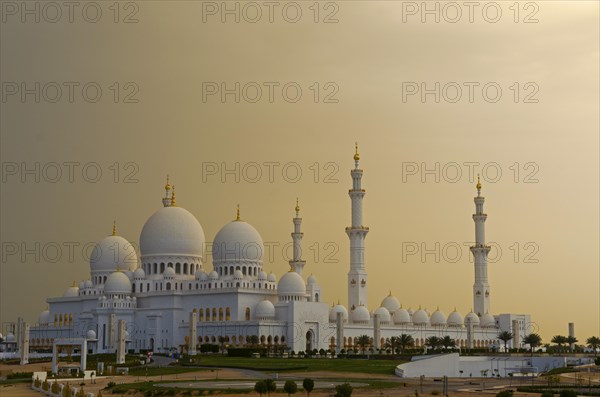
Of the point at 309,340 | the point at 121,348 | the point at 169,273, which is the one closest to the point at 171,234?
the point at 169,273

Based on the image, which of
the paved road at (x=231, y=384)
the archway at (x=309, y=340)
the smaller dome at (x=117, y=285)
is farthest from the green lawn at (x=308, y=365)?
the smaller dome at (x=117, y=285)

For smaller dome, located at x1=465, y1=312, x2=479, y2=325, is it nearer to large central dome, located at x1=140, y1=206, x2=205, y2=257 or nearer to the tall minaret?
the tall minaret

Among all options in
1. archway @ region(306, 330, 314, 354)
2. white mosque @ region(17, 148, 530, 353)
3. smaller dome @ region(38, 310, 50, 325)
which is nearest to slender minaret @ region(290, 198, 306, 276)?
white mosque @ region(17, 148, 530, 353)

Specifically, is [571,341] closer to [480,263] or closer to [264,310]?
[480,263]

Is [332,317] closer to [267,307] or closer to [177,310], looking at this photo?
[267,307]

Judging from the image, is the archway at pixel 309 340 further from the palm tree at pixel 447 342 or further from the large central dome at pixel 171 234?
the large central dome at pixel 171 234
